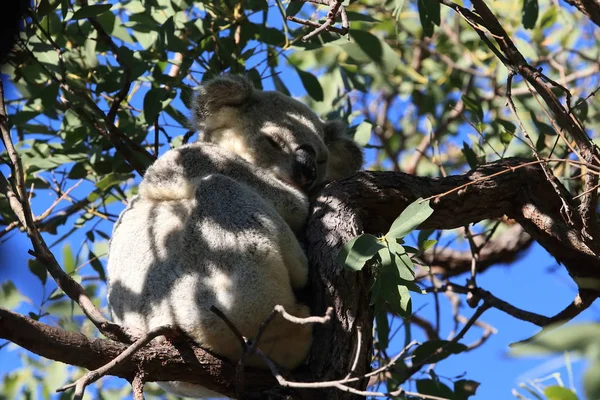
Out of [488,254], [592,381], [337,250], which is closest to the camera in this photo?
[592,381]

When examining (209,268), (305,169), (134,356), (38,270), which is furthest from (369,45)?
(134,356)

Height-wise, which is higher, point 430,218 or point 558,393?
point 430,218

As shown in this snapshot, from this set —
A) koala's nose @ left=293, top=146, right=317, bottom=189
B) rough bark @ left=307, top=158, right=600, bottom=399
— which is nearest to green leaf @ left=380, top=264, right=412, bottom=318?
rough bark @ left=307, top=158, right=600, bottom=399

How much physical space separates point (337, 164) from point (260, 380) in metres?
1.88

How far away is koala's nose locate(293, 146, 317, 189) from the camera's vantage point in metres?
3.66

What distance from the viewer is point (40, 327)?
2.10m

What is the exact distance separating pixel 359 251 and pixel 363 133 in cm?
227

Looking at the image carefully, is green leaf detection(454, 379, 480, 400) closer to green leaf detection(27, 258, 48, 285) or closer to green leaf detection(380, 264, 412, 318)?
green leaf detection(380, 264, 412, 318)

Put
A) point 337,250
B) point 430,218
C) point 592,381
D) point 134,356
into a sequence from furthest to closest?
point 430,218, point 337,250, point 134,356, point 592,381

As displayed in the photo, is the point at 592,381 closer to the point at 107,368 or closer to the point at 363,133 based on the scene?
the point at 107,368

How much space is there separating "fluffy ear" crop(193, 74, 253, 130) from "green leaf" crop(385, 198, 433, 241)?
5.39ft

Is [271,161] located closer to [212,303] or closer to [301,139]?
[301,139]

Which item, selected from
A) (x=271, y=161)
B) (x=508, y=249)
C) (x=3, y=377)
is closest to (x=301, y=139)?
(x=271, y=161)

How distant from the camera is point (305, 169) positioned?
3.68 meters
